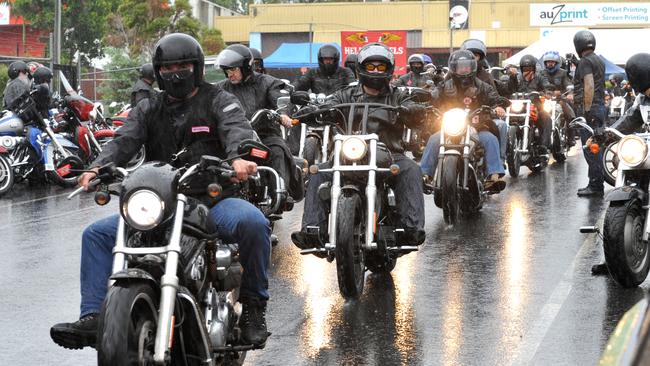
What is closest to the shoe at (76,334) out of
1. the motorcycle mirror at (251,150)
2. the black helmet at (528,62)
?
the motorcycle mirror at (251,150)

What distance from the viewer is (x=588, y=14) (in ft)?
205

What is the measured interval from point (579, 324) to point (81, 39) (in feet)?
130

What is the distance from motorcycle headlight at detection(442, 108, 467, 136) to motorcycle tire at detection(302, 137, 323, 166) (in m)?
1.68

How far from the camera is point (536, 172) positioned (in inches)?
763

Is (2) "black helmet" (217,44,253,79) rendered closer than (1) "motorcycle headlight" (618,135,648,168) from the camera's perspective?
No

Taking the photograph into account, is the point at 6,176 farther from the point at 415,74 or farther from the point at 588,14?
the point at 588,14

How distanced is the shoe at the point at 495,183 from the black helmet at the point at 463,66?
1.13 meters

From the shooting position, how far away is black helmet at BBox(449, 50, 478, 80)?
527 inches

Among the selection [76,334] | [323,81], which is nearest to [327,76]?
[323,81]

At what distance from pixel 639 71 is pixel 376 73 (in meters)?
2.04

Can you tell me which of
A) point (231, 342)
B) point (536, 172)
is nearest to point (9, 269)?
point (231, 342)

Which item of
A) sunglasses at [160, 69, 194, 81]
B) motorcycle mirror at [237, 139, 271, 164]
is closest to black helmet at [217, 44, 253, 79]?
sunglasses at [160, 69, 194, 81]

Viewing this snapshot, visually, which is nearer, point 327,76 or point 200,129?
point 200,129

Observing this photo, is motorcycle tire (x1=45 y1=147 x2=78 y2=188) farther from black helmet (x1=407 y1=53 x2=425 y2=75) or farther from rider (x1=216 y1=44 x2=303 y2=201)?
black helmet (x1=407 y1=53 x2=425 y2=75)
